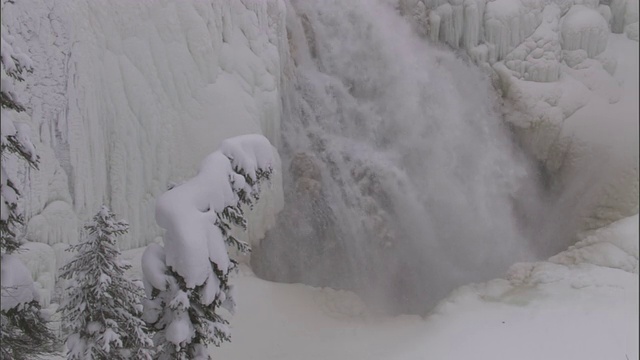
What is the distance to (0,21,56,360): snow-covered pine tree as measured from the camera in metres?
4.31

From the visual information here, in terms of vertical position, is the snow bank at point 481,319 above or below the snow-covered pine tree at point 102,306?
below

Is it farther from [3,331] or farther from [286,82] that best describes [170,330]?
[286,82]

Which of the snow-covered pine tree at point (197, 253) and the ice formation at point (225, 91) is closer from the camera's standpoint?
the snow-covered pine tree at point (197, 253)

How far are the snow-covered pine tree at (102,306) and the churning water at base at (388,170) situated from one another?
19.9ft

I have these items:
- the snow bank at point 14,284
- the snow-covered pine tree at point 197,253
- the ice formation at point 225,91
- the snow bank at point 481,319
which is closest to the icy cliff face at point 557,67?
the ice formation at point 225,91

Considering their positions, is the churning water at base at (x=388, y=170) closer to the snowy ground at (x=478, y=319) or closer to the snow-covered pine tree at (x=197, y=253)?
the snowy ground at (x=478, y=319)

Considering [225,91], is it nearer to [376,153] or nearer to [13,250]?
[376,153]

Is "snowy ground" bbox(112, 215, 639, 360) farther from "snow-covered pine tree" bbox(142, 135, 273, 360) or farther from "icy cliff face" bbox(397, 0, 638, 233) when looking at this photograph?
"snow-covered pine tree" bbox(142, 135, 273, 360)

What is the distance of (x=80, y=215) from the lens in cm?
897

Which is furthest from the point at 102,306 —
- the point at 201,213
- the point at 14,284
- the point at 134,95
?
the point at 134,95

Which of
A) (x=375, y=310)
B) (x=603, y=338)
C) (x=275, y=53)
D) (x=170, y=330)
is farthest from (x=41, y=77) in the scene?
(x=603, y=338)

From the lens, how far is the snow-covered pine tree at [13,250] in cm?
431

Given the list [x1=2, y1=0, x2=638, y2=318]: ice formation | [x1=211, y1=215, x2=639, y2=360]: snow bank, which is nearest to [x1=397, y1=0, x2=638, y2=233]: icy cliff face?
[x1=2, y1=0, x2=638, y2=318]: ice formation

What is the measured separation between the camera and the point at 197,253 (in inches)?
193
